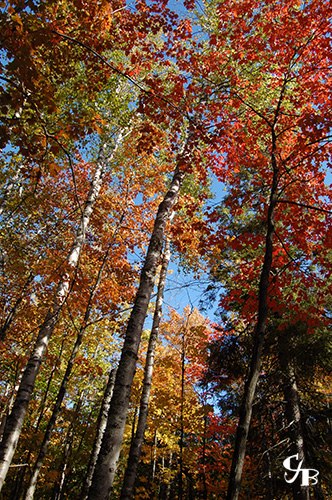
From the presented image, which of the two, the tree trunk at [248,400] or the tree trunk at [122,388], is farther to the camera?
the tree trunk at [122,388]

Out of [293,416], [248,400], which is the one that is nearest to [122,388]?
[248,400]

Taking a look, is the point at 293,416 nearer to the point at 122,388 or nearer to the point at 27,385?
the point at 122,388

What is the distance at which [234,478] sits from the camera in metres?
1.97

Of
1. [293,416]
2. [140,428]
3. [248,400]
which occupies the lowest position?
[140,428]

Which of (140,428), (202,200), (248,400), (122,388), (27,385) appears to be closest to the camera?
(248,400)

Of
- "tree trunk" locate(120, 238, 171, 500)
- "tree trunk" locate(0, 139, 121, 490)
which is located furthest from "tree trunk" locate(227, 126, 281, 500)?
"tree trunk" locate(120, 238, 171, 500)

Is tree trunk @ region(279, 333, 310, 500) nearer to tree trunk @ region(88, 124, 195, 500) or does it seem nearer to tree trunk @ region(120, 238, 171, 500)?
tree trunk @ region(120, 238, 171, 500)

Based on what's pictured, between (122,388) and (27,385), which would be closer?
(122,388)

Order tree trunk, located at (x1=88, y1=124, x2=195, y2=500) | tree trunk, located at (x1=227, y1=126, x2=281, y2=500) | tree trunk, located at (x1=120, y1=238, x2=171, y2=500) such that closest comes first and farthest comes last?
tree trunk, located at (x1=227, y1=126, x2=281, y2=500) → tree trunk, located at (x1=88, y1=124, x2=195, y2=500) → tree trunk, located at (x1=120, y1=238, x2=171, y2=500)

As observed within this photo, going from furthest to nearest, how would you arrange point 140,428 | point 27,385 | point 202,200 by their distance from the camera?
point 202,200, point 140,428, point 27,385

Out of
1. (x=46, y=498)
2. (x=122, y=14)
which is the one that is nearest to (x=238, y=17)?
(x=122, y=14)

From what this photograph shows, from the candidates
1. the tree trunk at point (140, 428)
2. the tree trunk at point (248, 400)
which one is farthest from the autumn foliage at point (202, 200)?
the tree trunk at point (140, 428)

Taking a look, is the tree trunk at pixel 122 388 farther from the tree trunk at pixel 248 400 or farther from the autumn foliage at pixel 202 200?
the tree trunk at pixel 248 400

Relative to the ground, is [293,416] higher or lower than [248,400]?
higher
